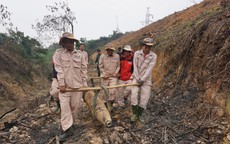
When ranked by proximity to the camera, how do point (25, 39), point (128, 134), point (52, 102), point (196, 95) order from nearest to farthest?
point (128, 134)
point (196, 95)
point (52, 102)
point (25, 39)

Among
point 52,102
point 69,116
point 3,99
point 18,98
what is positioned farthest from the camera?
point 18,98

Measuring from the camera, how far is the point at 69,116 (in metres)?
4.79

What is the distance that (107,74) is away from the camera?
255 inches

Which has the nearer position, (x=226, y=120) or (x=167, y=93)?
(x=226, y=120)

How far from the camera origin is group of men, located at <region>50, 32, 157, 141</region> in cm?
474

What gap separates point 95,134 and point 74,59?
4.82 ft

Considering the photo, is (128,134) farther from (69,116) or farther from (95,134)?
(69,116)

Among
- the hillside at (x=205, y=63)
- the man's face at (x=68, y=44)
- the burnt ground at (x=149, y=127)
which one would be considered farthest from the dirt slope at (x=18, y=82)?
the hillside at (x=205, y=63)

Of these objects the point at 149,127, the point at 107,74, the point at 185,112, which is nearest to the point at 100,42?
the point at 107,74

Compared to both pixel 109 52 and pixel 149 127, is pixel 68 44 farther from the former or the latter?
pixel 149 127

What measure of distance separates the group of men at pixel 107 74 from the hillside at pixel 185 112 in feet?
1.35

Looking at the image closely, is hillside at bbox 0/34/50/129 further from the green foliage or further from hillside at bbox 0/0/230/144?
the green foliage

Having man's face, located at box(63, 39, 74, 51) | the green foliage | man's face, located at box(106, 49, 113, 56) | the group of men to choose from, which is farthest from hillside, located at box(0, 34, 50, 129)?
the green foliage

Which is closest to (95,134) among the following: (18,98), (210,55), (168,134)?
(168,134)
